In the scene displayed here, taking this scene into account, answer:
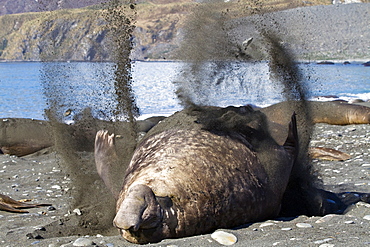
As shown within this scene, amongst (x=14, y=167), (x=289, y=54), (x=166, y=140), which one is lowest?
(x=14, y=167)

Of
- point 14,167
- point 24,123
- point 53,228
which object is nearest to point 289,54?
point 53,228

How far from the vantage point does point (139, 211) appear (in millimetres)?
2736

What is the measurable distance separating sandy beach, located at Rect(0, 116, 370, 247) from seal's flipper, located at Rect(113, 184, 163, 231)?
18 centimetres

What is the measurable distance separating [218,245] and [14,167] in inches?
227

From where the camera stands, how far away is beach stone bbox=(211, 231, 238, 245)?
9.04 ft

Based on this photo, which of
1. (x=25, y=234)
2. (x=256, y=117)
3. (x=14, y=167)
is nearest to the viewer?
(x=25, y=234)

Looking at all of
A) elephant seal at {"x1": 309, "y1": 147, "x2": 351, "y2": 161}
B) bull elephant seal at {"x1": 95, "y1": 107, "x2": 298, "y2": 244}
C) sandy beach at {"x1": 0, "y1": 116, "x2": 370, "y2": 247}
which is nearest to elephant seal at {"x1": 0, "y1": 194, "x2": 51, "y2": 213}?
sandy beach at {"x1": 0, "y1": 116, "x2": 370, "y2": 247}

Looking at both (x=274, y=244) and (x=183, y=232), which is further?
(x=183, y=232)

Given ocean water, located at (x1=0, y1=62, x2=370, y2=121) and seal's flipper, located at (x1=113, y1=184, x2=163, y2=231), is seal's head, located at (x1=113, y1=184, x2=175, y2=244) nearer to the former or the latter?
seal's flipper, located at (x1=113, y1=184, x2=163, y2=231)

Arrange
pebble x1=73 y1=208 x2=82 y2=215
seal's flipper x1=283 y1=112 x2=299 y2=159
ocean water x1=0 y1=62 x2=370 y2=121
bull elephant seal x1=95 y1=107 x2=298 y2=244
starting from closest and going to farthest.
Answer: bull elephant seal x1=95 y1=107 x2=298 y2=244 < seal's flipper x1=283 y1=112 x2=299 y2=159 < pebble x1=73 y1=208 x2=82 y2=215 < ocean water x1=0 y1=62 x2=370 y2=121

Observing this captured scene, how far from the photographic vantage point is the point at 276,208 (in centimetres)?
351

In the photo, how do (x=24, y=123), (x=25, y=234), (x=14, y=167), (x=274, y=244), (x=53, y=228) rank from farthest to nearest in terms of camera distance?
1. (x=24, y=123)
2. (x=14, y=167)
3. (x=53, y=228)
4. (x=25, y=234)
5. (x=274, y=244)

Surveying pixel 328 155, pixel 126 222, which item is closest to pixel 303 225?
pixel 126 222

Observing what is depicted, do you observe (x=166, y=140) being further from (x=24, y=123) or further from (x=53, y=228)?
(x=24, y=123)
